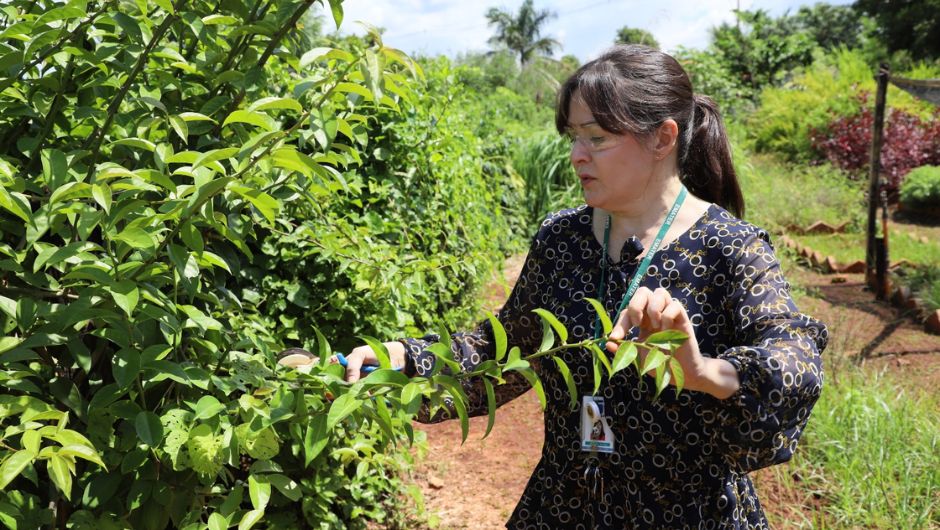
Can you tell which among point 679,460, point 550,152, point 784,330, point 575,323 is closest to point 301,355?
point 575,323

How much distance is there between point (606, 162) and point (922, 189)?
12.8m

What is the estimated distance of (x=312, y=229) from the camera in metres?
2.82

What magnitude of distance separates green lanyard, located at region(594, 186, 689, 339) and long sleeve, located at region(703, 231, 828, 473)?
0.62ft

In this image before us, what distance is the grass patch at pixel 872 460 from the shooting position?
3.32 m

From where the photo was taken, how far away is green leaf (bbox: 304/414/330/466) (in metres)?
1.26

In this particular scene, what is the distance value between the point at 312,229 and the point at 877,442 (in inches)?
106

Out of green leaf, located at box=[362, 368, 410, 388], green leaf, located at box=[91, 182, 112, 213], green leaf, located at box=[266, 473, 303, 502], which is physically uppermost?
green leaf, located at box=[91, 182, 112, 213]

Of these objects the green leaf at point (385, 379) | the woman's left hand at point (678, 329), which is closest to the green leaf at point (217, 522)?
the green leaf at point (385, 379)

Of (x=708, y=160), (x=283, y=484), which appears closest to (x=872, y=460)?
(x=708, y=160)

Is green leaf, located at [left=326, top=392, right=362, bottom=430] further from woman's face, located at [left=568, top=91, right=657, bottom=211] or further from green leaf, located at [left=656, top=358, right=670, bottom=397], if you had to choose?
woman's face, located at [left=568, top=91, right=657, bottom=211]

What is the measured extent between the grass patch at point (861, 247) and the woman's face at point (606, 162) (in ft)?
27.3

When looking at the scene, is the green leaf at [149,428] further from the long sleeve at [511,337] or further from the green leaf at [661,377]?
the green leaf at [661,377]

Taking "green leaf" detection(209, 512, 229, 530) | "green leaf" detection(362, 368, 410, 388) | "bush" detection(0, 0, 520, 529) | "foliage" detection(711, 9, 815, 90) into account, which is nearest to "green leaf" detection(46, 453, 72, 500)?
"bush" detection(0, 0, 520, 529)

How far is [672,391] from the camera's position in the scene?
1.71m
